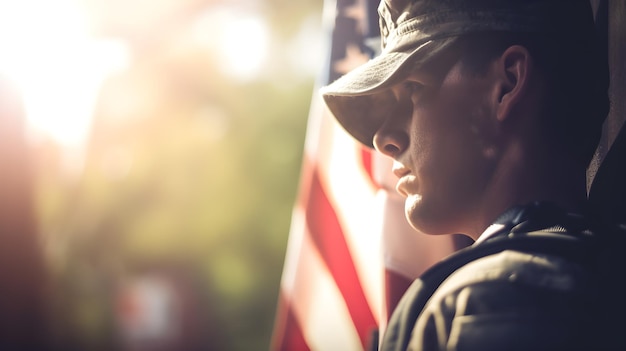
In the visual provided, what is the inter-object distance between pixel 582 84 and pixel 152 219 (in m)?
12.7

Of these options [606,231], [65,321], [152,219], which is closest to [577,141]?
[606,231]

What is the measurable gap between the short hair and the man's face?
0.04 m

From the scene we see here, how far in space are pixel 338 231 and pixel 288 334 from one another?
1.36 feet

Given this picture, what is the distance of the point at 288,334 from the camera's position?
2.54 meters

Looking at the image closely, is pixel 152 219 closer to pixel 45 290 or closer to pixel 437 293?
pixel 45 290

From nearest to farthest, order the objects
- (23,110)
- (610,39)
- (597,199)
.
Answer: (597,199) → (610,39) → (23,110)

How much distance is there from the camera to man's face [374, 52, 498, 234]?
1.34 m

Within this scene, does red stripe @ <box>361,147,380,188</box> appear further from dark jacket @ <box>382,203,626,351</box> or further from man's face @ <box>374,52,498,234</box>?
dark jacket @ <box>382,203,626,351</box>

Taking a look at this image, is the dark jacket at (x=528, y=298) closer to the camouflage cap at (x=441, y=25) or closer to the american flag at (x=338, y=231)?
the camouflage cap at (x=441, y=25)

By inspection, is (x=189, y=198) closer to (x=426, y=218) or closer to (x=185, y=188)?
(x=185, y=188)

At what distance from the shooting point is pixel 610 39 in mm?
1791

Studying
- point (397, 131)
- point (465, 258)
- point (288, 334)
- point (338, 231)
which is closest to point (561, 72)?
point (397, 131)

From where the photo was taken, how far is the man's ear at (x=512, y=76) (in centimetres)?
130

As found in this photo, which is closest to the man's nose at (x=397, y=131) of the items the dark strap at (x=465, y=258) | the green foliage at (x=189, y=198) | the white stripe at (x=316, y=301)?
the dark strap at (x=465, y=258)
